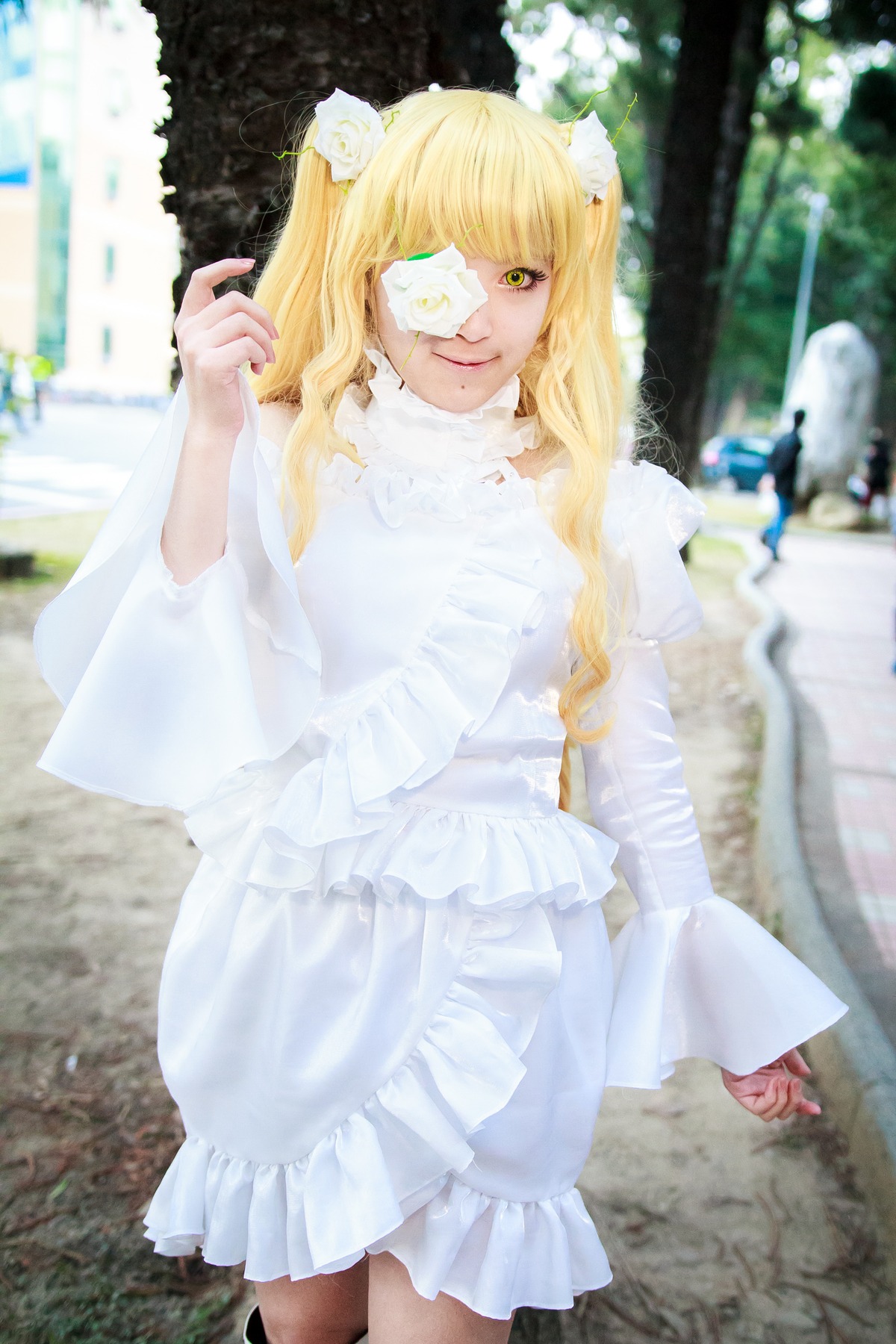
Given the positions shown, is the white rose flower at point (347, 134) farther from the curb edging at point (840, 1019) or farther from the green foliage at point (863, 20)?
the green foliage at point (863, 20)

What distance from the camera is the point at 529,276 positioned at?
146 cm

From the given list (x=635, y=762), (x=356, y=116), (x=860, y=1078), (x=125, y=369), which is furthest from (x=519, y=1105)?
(x=125, y=369)

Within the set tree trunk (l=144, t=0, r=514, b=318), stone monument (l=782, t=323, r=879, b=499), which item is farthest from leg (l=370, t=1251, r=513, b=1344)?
stone monument (l=782, t=323, r=879, b=499)

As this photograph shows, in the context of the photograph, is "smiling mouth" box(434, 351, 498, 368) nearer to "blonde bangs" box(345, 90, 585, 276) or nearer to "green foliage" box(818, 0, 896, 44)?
"blonde bangs" box(345, 90, 585, 276)

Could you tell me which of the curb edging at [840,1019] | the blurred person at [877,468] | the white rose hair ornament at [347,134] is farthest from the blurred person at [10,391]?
the blurred person at [877,468]

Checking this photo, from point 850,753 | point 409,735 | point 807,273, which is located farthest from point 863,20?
point 807,273

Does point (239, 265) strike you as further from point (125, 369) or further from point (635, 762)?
point (125, 369)

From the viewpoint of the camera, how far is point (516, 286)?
4.76ft

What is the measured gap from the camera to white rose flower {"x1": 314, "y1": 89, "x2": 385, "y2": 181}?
1.42 metres

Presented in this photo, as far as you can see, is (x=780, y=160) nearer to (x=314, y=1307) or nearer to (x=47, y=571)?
(x=47, y=571)

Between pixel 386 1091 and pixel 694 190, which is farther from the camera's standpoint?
pixel 694 190

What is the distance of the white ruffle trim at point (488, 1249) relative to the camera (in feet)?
4.33

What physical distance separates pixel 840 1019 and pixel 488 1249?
1.46 m

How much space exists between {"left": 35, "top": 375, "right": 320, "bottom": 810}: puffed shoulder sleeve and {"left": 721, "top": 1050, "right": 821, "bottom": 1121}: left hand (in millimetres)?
851
